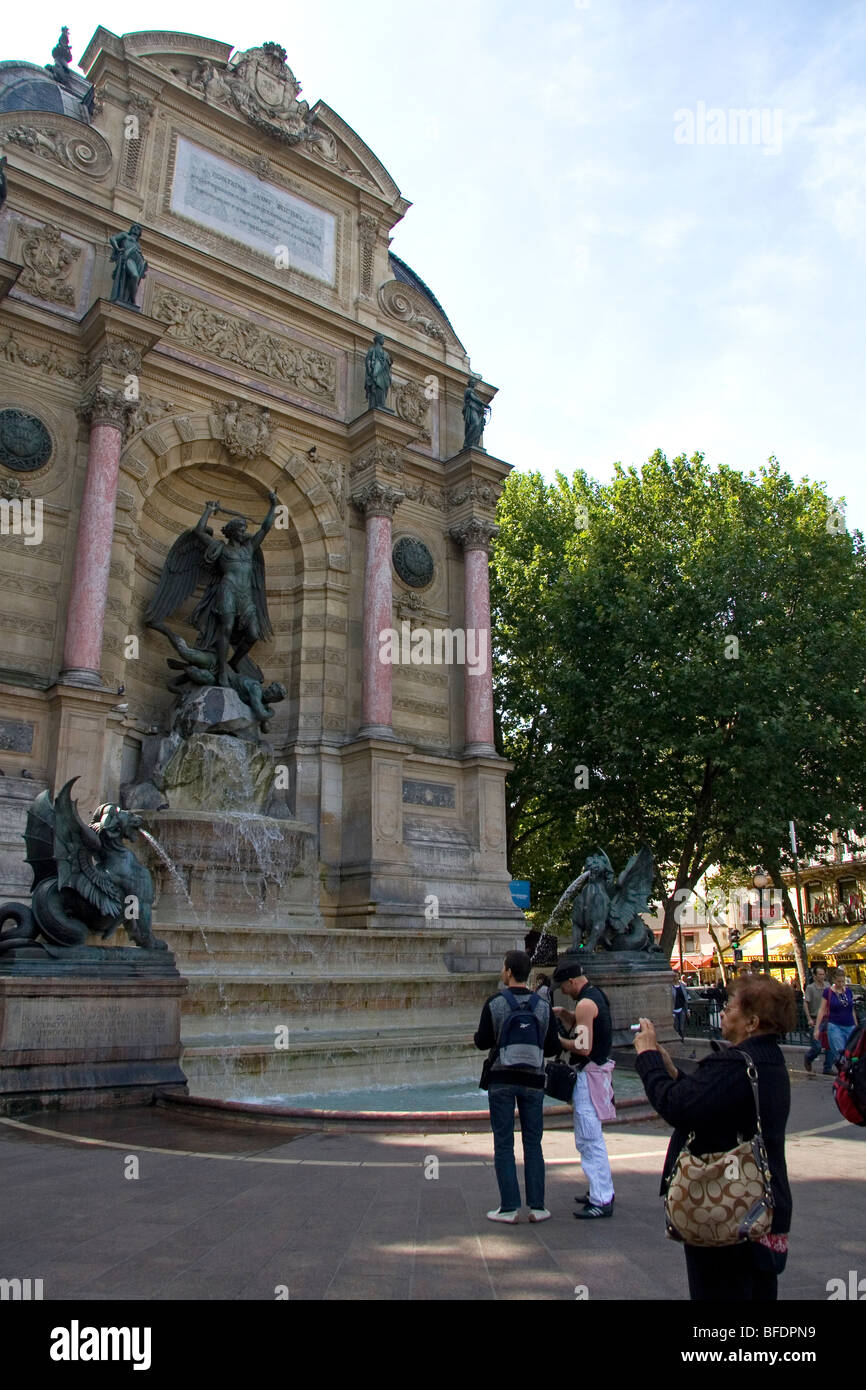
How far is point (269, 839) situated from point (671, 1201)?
14.1 metres

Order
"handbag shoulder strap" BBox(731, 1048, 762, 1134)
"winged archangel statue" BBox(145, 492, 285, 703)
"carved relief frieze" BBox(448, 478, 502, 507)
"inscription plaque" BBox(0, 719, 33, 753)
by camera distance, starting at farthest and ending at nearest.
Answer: "carved relief frieze" BBox(448, 478, 502, 507) → "winged archangel statue" BBox(145, 492, 285, 703) → "inscription plaque" BBox(0, 719, 33, 753) → "handbag shoulder strap" BBox(731, 1048, 762, 1134)

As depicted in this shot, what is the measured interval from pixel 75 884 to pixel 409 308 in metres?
19.4

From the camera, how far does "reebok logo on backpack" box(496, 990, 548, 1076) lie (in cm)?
535

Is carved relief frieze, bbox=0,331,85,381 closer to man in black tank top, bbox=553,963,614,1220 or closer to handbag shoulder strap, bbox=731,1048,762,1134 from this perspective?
man in black tank top, bbox=553,963,614,1220

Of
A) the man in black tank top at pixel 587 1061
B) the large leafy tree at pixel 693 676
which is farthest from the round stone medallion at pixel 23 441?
the man in black tank top at pixel 587 1061

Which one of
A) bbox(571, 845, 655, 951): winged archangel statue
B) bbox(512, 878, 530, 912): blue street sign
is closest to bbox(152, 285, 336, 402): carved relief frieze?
bbox(512, 878, 530, 912): blue street sign

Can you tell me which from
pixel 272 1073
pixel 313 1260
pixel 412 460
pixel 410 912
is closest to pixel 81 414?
pixel 412 460

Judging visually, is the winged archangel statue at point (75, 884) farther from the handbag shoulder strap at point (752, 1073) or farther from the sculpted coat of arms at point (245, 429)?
the sculpted coat of arms at point (245, 429)

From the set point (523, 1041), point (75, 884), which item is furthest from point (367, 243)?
point (523, 1041)

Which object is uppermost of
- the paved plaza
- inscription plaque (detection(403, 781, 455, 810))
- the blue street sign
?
inscription plaque (detection(403, 781, 455, 810))

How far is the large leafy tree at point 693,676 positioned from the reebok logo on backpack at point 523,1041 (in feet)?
59.8

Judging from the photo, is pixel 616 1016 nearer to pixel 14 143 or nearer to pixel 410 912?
pixel 410 912

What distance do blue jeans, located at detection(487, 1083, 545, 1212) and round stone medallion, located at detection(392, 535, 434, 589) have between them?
17469 mm

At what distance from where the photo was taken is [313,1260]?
450 centimetres
